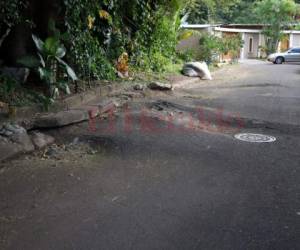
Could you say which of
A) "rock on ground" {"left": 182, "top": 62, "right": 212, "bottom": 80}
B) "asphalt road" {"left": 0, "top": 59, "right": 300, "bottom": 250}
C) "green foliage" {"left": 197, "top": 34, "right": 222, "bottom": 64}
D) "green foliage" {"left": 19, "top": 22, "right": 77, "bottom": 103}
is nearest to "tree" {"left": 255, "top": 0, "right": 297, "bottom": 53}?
"green foliage" {"left": 197, "top": 34, "right": 222, "bottom": 64}

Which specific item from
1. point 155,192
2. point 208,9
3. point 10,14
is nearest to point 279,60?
point 208,9

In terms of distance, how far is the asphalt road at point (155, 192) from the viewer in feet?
12.9

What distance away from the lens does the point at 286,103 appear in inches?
456

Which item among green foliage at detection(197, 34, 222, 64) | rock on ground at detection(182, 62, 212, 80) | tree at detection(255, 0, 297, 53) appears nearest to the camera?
rock on ground at detection(182, 62, 212, 80)

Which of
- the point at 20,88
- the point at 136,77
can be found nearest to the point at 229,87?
the point at 136,77

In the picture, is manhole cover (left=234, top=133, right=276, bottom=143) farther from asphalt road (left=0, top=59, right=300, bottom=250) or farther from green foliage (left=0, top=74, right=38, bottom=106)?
green foliage (left=0, top=74, right=38, bottom=106)

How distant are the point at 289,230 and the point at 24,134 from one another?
3824mm

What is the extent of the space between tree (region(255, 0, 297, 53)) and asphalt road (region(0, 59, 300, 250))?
37.2 meters

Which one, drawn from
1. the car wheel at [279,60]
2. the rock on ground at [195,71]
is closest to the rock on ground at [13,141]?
the rock on ground at [195,71]

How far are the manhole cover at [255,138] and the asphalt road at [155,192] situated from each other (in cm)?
21

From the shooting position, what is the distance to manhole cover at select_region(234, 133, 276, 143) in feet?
24.3

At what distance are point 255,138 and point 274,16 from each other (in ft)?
127

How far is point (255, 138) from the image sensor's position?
24.8 feet

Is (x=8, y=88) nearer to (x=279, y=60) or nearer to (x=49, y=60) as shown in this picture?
(x=49, y=60)
